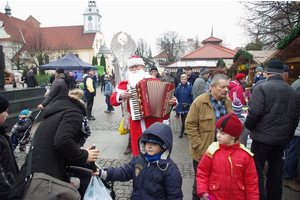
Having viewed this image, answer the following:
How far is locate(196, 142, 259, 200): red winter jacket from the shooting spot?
87.4 inches

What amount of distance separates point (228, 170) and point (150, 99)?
1.51 metres

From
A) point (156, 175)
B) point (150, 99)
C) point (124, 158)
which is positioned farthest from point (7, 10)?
point (156, 175)

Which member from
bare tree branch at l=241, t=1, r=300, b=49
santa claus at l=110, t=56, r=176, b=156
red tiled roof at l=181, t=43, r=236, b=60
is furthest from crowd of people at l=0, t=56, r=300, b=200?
red tiled roof at l=181, t=43, r=236, b=60

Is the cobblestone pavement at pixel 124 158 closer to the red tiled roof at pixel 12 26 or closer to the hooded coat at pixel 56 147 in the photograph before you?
the hooded coat at pixel 56 147

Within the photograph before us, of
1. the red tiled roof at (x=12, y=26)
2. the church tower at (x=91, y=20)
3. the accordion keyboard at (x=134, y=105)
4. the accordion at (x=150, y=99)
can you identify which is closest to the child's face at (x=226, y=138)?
the accordion at (x=150, y=99)

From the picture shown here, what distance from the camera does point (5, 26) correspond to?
5694 centimetres

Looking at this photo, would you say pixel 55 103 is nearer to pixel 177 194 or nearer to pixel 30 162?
pixel 30 162

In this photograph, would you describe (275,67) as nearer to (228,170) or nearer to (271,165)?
(271,165)

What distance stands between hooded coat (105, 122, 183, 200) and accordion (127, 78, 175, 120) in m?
1.12

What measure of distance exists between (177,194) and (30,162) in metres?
1.36

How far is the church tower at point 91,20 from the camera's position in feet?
232

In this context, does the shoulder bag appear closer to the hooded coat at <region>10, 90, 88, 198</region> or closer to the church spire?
the hooded coat at <region>10, 90, 88, 198</region>

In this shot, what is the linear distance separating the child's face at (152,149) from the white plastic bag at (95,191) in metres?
0.58

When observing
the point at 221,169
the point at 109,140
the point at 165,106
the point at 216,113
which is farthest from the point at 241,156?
the point at 109,140
